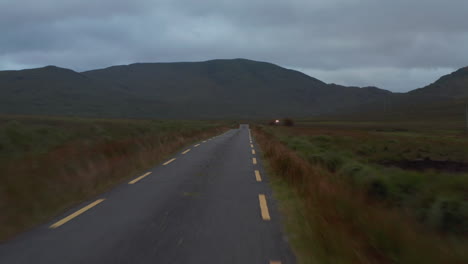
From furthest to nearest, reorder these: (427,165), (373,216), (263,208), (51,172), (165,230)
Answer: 1. (427,165)
2. (51,172)
3. (263,208)
4. (165,230)
5. (373,216)

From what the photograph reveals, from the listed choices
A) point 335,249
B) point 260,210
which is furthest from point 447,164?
point 335,249

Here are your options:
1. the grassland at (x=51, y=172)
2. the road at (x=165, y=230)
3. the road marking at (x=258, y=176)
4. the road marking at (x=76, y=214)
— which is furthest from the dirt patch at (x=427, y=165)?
the road marking at (x=76, y=214)

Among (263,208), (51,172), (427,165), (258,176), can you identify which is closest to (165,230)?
(263,208)

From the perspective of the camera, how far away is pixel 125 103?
180375mm

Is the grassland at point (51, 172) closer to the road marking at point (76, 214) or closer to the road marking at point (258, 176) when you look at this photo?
the road marking at point (76, 214)

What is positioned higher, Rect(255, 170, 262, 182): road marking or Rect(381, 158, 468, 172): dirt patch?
Rect(255, 170, 262, 182): road marking

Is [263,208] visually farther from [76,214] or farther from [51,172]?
[51,172]

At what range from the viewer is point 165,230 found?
21.9ft

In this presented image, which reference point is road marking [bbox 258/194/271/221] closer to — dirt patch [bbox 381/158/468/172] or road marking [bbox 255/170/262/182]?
road marking [bbox 255/170/262/182]

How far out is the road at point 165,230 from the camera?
545cm

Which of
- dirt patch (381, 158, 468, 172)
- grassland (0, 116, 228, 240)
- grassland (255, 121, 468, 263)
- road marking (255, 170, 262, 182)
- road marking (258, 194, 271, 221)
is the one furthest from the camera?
dirt patch (381, 158, 468, 172)

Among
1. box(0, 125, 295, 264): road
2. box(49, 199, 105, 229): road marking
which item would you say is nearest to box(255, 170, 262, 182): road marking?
box(0, 125, 295, 264): road

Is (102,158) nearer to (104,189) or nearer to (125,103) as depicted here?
(104,189)

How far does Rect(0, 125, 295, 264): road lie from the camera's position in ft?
17.9
